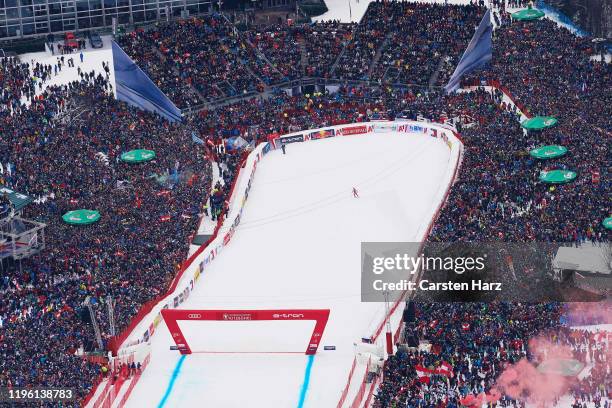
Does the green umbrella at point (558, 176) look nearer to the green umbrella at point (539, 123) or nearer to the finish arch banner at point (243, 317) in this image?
the green umbrella at point (539, 123)

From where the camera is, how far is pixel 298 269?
74.3 m

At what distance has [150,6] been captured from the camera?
335 feet

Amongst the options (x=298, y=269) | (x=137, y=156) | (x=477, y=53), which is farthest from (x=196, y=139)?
(x=477, y=53)

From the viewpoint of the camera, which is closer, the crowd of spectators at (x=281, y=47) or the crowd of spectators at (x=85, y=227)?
the crowd of spectators at (x=85, y=227)

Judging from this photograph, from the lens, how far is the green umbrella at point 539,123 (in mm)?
82750

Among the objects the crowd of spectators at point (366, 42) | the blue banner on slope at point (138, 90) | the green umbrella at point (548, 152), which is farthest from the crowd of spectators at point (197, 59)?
the green umbrella at point (548, 152)

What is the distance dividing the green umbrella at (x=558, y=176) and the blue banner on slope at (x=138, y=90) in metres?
24.0

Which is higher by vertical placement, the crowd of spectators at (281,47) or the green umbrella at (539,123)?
the crowd of spectators at (281,47)

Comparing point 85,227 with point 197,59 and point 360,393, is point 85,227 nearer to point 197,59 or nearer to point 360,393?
point 360,393

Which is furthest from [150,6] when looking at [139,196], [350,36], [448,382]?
[448,382]

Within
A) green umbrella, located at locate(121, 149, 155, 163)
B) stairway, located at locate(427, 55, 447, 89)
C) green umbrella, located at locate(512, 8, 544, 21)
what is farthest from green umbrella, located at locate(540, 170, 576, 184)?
green umbrella, located at locate(512, 8, 544, 21)

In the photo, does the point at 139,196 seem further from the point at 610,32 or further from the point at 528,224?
the point at 610,32

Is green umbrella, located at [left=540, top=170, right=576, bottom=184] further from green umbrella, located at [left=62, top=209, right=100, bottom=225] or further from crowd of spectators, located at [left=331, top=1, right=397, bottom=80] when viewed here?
crowd of spectators, located at [left=331, top=1, right=397, bottom=80]

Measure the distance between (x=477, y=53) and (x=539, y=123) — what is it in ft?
47.2
